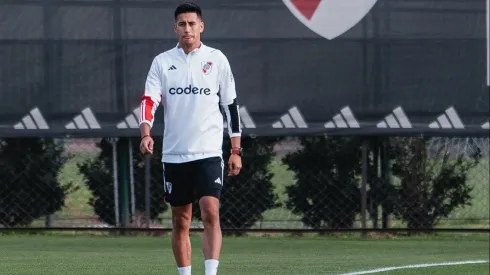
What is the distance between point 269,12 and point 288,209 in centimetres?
185

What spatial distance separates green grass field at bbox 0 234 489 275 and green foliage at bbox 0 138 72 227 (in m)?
0.31

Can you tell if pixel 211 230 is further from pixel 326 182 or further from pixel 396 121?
pixel 326 182

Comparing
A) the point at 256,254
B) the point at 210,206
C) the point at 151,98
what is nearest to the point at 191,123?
the point at 151,98

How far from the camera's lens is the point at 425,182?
10336 millimetres

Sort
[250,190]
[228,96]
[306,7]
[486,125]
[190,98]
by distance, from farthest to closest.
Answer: [250,190], [486,125], [306,7], [228,96], [190,98]

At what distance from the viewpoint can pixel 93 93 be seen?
32.0 feet

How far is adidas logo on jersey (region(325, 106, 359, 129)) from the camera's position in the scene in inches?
384

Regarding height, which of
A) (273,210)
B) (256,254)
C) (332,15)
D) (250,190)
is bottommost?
(256,254)

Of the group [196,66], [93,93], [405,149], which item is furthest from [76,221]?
[196,66]

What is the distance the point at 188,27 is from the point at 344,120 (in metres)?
→ 3.83

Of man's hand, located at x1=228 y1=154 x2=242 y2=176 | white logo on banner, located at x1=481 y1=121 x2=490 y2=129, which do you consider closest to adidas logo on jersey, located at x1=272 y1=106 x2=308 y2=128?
white logo on banner, located at x1=481 y1=121 x2=490 y2=129

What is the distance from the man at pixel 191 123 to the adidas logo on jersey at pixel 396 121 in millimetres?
3689

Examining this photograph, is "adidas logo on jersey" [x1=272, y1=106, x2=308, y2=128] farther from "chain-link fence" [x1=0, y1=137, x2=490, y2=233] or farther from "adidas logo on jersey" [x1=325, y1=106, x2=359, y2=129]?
"chain-link fence" [x1=0, y1=137, x2=490, y2=233]

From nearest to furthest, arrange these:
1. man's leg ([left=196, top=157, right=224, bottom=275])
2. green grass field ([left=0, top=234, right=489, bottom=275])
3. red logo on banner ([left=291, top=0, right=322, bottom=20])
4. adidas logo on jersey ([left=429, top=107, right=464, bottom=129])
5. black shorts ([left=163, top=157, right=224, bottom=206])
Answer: man's leg ([left=196, top=157, right=224, bottom=275]) < black shorts ([left=163, top=157, right=224, bottom=206]) < green grass field ([left=0, top=234, right=489, bottom=275]) < red logo on banner ([left=291, top=0, right=322, bottom=20]) < adidas logo on jersey ([left=429, top=107, right=464, bottom=129])
